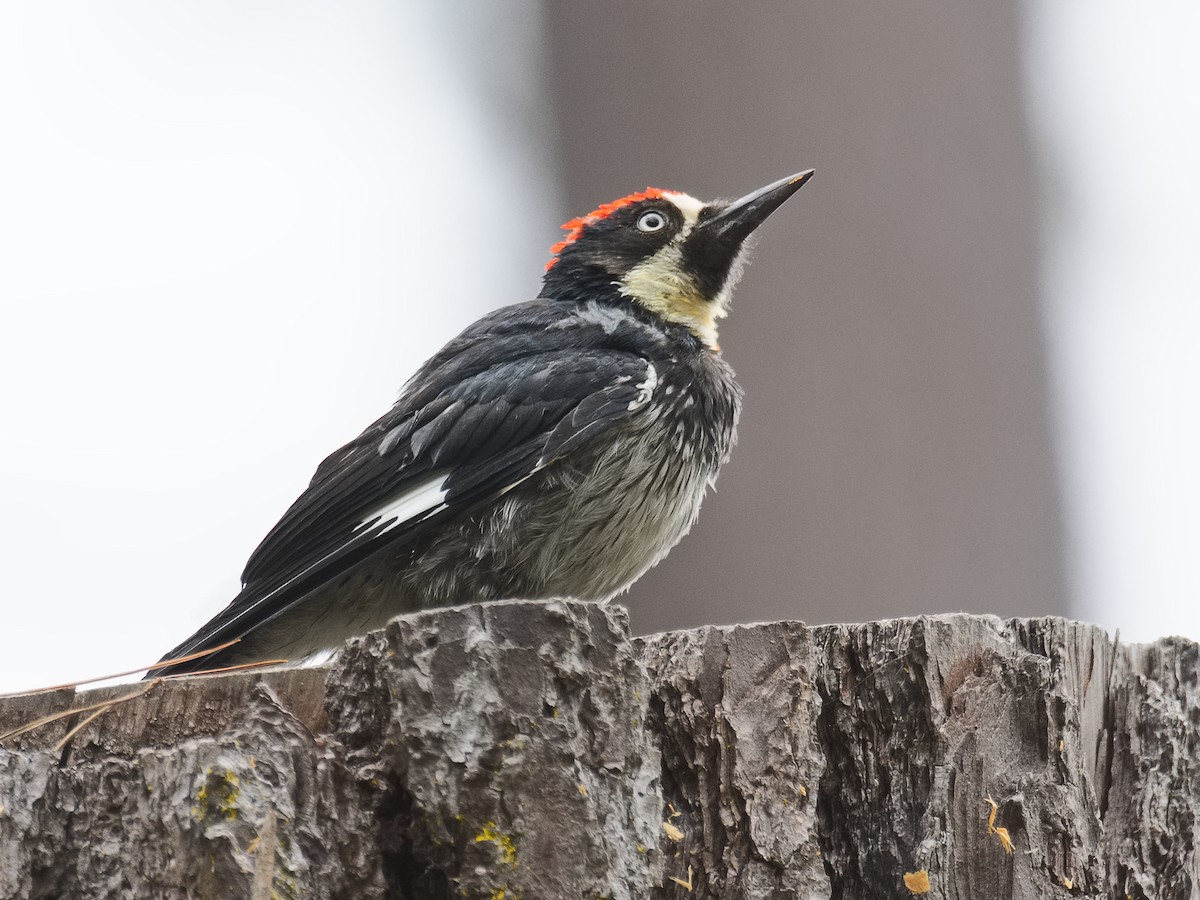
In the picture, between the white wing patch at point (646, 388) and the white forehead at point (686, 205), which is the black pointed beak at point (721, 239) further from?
the white wing patch at point (646, 388)

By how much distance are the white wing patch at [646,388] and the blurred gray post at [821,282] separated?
2.87 feet

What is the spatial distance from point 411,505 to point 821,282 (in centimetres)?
168

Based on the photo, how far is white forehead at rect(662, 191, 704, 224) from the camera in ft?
12.0

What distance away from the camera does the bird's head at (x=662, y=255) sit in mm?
3529

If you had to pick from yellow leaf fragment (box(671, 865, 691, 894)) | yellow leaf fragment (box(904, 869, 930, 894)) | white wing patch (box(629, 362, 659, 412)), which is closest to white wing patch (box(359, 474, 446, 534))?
white wing patch (box(629, 362, 659, 412))

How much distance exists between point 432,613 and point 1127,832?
1.21 m

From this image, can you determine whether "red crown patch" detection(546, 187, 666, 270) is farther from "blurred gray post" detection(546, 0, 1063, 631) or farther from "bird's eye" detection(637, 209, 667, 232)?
"blurred gray post" detection(546, 0, 1063, 631)

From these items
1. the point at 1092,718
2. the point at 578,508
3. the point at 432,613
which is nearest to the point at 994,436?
the point at 578,508

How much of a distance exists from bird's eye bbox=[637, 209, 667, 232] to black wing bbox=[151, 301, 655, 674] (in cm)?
62

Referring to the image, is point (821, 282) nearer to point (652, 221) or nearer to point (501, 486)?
point (652, 221)

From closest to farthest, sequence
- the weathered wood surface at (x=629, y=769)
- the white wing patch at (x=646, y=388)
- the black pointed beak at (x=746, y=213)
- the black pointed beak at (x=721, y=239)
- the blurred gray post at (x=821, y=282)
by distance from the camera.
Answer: the weathered wood surface at (x=629, y=769) → the white wing patch at (x=646, y=388) → the black pointed beak at (x=746, y=213) → the black pointed beak at (x=721, y=239) → the blurred gray post at (x=821, y=282)

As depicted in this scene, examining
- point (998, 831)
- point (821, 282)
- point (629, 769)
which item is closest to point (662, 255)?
point (821, 282)

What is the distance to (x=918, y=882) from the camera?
5.96 feet

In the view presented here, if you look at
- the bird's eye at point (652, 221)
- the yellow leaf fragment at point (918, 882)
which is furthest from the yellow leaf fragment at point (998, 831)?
the bird's eye at point (652, 221)
